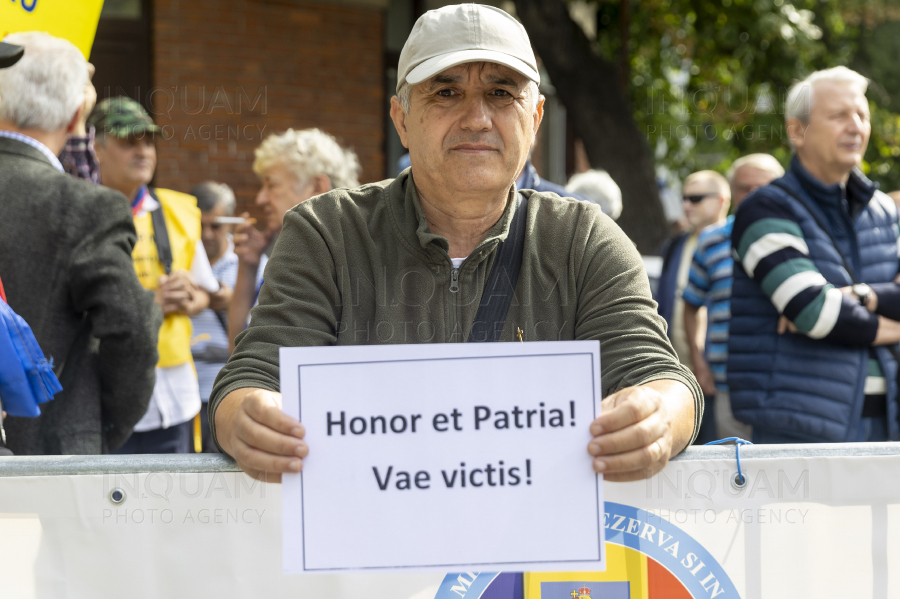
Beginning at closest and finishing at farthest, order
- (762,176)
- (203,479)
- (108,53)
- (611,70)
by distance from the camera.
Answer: (203,479) → (762,176) → (108,53) → (611,70)

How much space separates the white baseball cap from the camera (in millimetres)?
1911

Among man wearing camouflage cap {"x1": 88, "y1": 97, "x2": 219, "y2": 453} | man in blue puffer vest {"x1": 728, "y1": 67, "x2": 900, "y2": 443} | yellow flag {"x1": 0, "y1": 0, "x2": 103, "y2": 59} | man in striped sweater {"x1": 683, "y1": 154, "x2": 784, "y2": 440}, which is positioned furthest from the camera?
man in striped sweater {"x1": 683, "y1": 154, "x2": 784, "y2": 440}

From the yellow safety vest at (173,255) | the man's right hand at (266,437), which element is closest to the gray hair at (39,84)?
the yellow safety vest at (173,255)

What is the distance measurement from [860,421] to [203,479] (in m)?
2.57

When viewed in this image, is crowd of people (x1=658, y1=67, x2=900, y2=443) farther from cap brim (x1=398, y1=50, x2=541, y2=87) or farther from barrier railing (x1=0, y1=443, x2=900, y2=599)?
cap brim (x1=398, y1=50, x2=541, y2=87)

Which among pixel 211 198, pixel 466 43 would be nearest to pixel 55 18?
pixel 466 43

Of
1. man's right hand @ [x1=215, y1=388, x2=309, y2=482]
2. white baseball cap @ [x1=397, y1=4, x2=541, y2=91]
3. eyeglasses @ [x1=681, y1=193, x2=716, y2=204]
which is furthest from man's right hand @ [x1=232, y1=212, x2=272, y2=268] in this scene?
eyeglasses @ [x1=681, y1=193, x2=716, y2=204]

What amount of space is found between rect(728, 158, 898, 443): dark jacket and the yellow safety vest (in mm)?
2287

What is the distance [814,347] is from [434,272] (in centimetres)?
200

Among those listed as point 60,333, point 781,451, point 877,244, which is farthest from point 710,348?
point 60,333

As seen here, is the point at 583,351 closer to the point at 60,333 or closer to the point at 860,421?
the point at 60,333

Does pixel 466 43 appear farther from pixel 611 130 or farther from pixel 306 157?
pixel 611 130

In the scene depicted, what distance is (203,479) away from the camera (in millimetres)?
1822

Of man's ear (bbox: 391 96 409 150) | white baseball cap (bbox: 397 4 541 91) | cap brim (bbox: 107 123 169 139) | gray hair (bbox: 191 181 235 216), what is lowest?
man's ear (bbox: 391 96 409 150)
